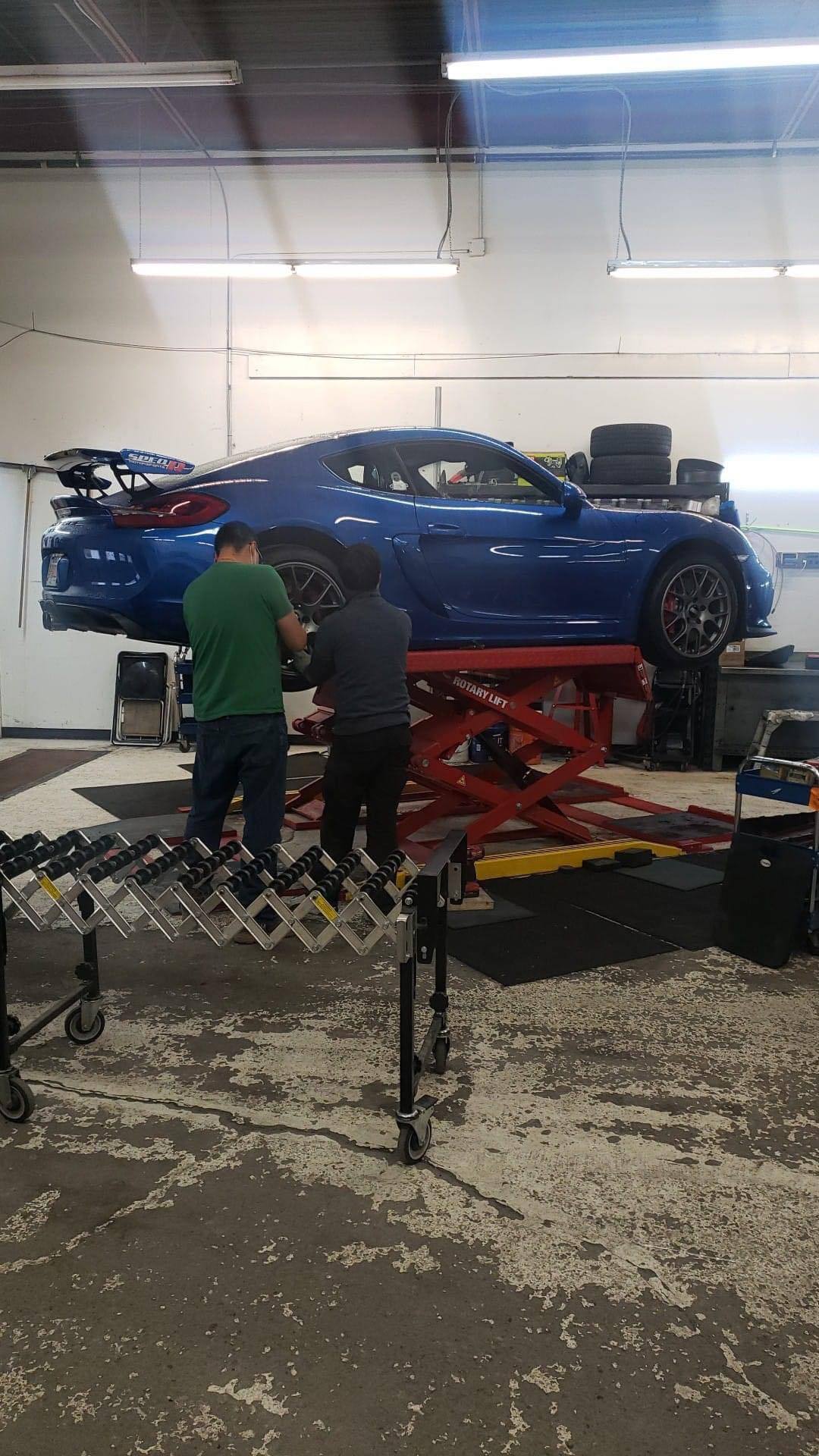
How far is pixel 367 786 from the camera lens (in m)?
4.04

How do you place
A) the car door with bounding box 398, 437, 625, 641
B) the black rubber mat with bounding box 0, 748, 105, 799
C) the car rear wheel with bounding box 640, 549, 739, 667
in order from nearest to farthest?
the car door with bounding box 398, 437, 625, 641 → the car rear wheel with bounding box 640, 549, 739, 667 → the black rubber mat with bounding box 0, 748, 105, 799

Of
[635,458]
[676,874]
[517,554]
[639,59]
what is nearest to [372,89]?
[639,59]

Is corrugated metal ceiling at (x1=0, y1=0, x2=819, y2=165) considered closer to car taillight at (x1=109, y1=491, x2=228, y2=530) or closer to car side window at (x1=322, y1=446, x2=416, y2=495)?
car side window at (x1=322, y1=446, x2=416, y2=495)

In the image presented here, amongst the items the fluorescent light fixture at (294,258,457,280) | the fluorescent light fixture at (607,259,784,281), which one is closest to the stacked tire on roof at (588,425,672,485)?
the fluorescent light fixture at (607,259,784,281)

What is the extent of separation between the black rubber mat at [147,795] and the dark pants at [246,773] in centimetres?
240

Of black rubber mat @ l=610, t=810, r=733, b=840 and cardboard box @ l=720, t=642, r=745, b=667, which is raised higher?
cardboard box @ l=720, t=642, r=745, b=667

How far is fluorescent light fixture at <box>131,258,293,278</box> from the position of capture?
8289mm

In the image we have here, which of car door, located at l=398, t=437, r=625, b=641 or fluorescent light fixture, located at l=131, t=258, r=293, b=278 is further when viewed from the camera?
fluorescent light fixture, located at l=131, t=258, r=293, b=278

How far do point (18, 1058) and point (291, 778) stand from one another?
15.8ft

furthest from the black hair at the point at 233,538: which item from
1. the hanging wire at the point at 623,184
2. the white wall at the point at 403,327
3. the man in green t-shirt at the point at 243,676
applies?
the hanging wire at the point at 623,184

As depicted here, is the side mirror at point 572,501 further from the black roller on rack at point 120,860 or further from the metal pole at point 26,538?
the metal pole at point 26,538

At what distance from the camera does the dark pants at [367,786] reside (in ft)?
12.8

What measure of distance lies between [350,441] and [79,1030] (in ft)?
9.49

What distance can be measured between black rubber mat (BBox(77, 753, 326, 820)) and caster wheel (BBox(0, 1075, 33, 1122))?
367 cm
